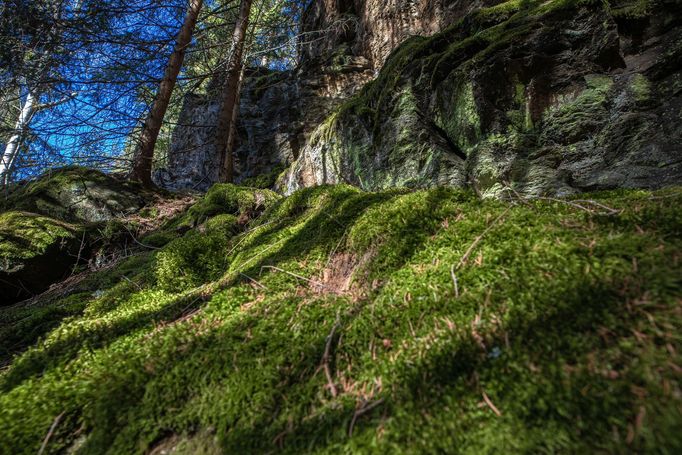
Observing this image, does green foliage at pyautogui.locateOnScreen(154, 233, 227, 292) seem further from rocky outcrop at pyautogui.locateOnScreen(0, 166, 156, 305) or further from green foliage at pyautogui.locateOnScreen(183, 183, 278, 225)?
rocky outcrop at pyautogui.locateOnScreen(0, 166, 156, 305)

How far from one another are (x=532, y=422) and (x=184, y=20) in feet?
34.6

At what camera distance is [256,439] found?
3.75 feet

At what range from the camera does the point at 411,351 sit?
128 cm

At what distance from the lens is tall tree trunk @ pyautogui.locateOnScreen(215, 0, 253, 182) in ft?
Answer: 27.6

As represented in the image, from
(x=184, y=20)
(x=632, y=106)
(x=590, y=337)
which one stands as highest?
(x=184, y=20)

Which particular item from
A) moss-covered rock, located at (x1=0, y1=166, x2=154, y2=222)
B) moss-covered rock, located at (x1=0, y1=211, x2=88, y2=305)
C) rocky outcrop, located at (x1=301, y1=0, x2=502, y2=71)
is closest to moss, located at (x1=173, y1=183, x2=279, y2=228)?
moss-covered rock, located at (x1=0, y1=211, x2=88, y2=305)

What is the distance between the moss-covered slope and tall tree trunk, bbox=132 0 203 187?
6.73 m

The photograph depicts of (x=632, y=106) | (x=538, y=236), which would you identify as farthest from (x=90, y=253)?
(x=632, y=106)

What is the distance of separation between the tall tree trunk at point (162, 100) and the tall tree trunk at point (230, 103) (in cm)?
113

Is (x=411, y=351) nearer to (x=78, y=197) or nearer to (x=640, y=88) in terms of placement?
(x=640, y=88)

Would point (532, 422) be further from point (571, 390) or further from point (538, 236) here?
point (538, 236)

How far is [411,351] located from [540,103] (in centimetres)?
378

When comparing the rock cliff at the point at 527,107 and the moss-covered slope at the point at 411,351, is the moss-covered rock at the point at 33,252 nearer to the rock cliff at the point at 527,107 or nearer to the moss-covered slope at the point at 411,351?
the moss-covered slope at the point at 411,351

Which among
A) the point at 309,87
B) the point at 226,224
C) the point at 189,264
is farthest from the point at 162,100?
the point at 189,264
